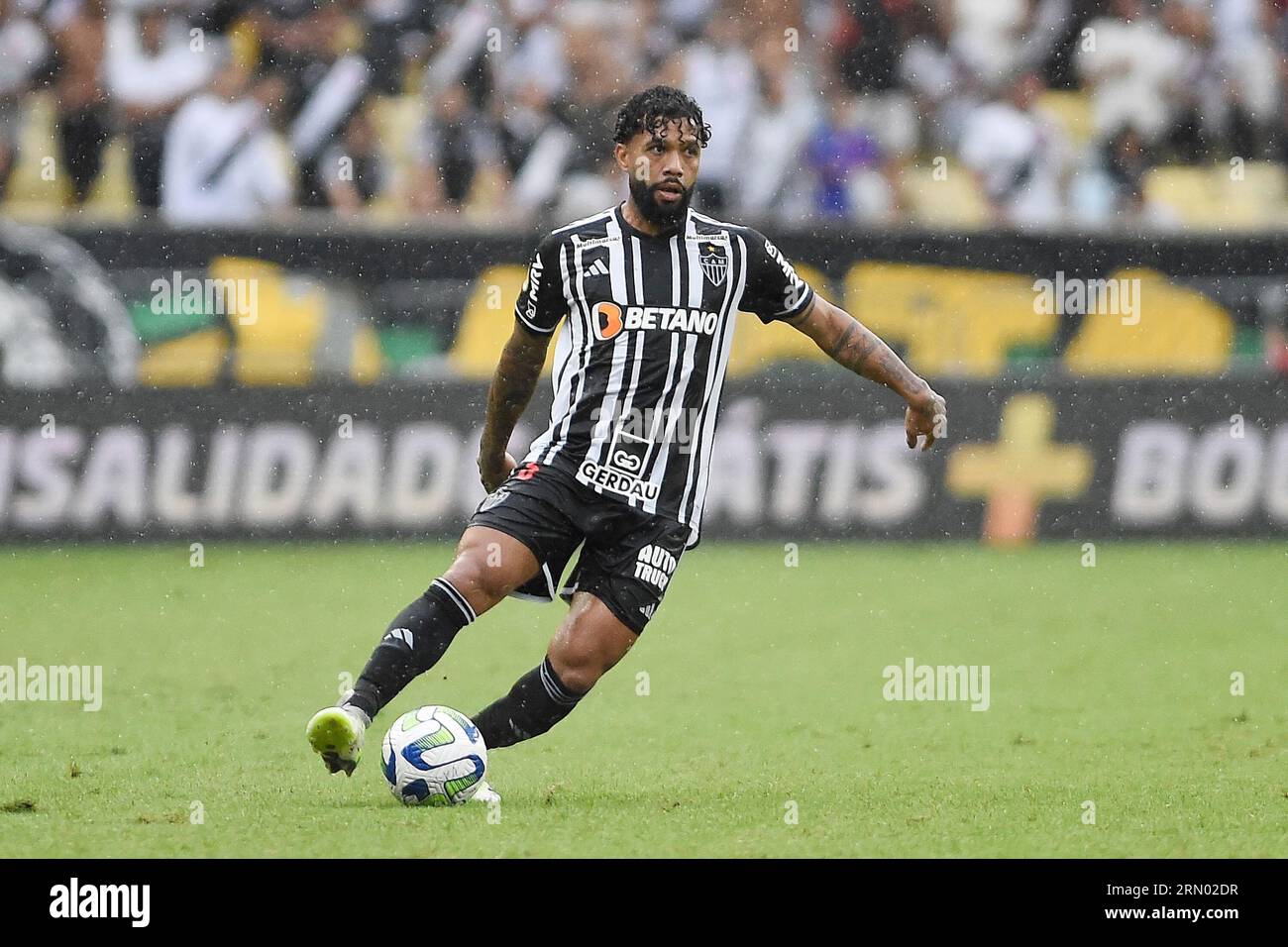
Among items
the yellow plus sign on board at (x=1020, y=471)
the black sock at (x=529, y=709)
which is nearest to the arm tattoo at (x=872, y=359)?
the black sock at (x=529, y=709)

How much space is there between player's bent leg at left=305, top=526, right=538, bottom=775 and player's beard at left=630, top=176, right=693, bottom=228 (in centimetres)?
110

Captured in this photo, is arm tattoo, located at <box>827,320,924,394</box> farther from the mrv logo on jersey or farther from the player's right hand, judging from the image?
the player's right hand

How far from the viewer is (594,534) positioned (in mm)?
6203

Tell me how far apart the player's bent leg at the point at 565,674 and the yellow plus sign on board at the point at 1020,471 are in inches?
316

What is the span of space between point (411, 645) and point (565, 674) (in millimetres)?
568

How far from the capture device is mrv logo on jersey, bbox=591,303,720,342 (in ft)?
20.2

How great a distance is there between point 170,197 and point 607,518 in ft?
30.0

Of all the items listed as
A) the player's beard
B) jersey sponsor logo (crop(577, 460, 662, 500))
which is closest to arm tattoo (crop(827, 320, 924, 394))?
the player's beard

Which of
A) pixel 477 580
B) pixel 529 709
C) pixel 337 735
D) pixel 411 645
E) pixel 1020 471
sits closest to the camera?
pixel 337 735

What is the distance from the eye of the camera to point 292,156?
1494 centimetres

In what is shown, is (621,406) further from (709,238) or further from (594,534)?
(709,238)

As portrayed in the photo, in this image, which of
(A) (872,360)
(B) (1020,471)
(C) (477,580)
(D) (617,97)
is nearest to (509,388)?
(C) (477,580)
